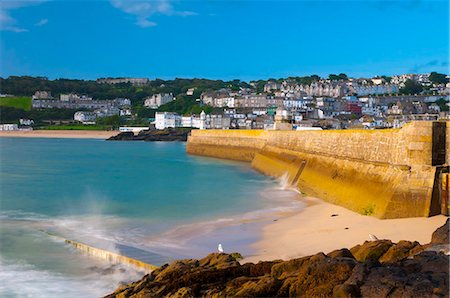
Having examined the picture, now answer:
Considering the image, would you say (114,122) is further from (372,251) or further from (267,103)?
(372,251)

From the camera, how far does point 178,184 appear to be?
19734 millimetres

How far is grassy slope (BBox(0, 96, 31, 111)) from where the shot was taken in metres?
110

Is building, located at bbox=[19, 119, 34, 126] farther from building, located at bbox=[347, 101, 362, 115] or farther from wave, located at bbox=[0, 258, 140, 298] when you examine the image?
wave, located at bbox=[0, 258, 140, 298]

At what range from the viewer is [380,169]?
10.5 meters

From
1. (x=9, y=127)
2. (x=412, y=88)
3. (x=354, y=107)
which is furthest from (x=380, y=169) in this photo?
(x=412, y=88)

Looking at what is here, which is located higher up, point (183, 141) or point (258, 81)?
point (258, 81)

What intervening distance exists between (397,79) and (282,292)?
474 ft

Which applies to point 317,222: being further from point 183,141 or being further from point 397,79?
point 397,79

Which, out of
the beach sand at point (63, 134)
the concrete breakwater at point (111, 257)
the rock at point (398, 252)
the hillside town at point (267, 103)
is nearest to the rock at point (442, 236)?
the rock at point (398, 252)

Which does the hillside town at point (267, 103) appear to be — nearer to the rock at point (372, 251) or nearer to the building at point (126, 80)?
the building at point (126, 80)

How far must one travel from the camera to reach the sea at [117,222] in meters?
7.20

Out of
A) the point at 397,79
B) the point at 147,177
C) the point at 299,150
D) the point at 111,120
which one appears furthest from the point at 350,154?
the point at 397,79

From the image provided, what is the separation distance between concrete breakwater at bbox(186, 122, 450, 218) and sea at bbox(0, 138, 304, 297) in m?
1.00

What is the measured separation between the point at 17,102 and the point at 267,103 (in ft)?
178
